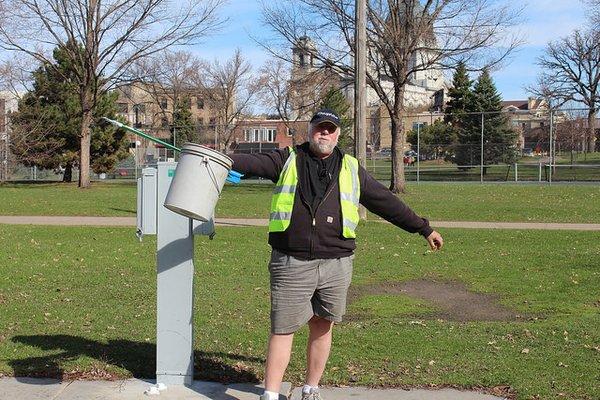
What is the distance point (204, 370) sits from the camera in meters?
5.15

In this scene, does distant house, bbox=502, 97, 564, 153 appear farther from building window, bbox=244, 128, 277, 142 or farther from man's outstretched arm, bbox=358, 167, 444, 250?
building window, bbox=244, 128, 277, 142

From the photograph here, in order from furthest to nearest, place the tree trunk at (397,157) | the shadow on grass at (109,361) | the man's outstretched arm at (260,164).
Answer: the tree trunk at (397,157), the shadow on grass at (109,361), the man's outstretched arm at (260,164)

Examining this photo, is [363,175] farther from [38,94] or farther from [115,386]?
[38,94]

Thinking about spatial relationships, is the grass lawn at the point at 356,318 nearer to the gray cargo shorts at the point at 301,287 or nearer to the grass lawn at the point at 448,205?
the gray cargo shorts at the point at 301,287

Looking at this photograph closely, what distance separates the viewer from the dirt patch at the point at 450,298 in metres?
7.22

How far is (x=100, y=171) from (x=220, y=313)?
35.2 metres

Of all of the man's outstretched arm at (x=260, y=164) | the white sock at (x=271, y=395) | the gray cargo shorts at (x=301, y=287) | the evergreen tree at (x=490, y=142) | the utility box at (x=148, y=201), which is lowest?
the white sock at (x=271, y=395)

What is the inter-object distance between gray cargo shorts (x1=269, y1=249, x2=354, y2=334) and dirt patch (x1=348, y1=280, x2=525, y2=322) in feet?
9.98

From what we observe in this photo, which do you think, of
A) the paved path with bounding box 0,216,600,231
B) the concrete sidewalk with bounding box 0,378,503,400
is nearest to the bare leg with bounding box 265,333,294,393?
the concrete sidewalk with bounding box 0,378,503,400

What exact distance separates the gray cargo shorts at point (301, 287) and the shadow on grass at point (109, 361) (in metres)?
1.05

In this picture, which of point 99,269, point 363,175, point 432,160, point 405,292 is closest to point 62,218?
Answer: point 99,269

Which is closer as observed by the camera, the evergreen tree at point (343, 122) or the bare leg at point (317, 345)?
the bare leg at point (317, 345)

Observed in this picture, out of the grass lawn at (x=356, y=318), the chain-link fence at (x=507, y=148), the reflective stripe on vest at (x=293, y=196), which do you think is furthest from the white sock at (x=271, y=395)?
the chain-link fence at (x=507, y=148)

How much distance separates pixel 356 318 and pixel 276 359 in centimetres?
302
